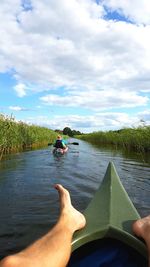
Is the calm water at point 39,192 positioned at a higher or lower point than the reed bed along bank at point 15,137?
lower

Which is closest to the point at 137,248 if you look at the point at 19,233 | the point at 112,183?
the point at 112,183

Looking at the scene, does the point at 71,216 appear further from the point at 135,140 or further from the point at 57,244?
the point at 135,140

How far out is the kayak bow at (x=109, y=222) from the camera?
8.73ft

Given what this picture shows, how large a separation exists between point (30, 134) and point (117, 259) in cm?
2017

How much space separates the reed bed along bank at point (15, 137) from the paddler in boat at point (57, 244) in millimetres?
11323

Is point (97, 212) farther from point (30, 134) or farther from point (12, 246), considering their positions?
point (30, 134)

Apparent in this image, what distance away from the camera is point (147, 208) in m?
6.39

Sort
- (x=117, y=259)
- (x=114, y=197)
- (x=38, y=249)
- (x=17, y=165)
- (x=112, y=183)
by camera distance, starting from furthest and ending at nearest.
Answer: (x=17, y=165) → (x=112, y=183) → (x=114, y=197) → (x=117, y=259) → (x=38, y=249)

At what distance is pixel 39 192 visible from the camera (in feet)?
24.5

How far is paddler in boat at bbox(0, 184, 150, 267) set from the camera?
2076mm

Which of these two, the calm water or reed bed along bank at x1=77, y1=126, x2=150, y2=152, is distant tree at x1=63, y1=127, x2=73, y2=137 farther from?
the calm water

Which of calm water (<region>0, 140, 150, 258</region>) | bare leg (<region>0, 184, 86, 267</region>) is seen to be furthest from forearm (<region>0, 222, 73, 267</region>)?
calm water (<region>0, 140, 150, 258</region>)

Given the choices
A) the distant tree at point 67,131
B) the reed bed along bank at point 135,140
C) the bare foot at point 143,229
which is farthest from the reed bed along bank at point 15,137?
the distant tree at point 67,131

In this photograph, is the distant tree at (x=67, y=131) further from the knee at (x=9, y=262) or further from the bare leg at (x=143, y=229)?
the knee at (x=9, y=262)
